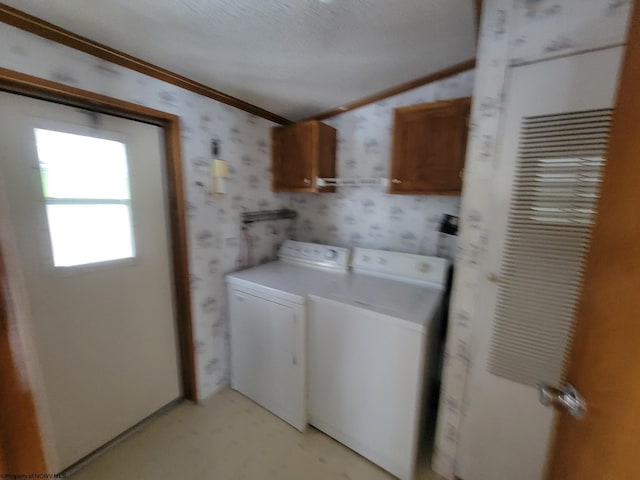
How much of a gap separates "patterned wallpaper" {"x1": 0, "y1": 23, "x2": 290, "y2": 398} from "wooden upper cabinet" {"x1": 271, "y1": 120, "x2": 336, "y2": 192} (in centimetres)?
10

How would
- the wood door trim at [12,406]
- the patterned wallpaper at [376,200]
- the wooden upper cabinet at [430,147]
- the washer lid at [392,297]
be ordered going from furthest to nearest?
the patterned wallpaper at [376,200] < the wooden upper cabinet at [430,147] < the washer lid at [392,297] < the wood door trim at [12,406]

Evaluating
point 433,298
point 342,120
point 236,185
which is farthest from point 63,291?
point 342,120

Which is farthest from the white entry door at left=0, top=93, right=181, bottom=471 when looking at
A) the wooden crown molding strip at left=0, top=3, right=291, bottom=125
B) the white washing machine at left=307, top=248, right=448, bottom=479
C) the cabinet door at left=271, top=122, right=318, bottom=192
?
the white washing machine at left=307, top=248, right=448, bottom=479

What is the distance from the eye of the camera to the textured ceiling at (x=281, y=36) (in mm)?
1067

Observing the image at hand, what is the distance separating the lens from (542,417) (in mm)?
1179

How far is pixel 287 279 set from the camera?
75.2 inches

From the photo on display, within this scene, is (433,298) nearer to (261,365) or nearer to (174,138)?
(261,365)

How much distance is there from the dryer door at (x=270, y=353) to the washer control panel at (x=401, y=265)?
0.70 meters

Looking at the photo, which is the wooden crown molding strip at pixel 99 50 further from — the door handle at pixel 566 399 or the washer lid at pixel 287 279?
the door handle at pixel 566 399

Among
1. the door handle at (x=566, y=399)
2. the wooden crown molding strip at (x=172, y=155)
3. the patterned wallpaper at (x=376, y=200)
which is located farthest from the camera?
the patterned wallpaper at (x=376, y=200)

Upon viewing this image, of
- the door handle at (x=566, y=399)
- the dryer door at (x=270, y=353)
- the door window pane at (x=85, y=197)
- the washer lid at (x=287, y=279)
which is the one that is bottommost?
the dryer door at (x=270, y=353)

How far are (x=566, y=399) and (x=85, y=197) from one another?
83.9 inches

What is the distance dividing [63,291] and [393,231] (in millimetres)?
2131

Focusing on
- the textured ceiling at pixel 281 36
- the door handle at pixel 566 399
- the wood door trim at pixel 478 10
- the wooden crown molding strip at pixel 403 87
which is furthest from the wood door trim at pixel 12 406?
the wooden crown molding strip at pixel 403 87
